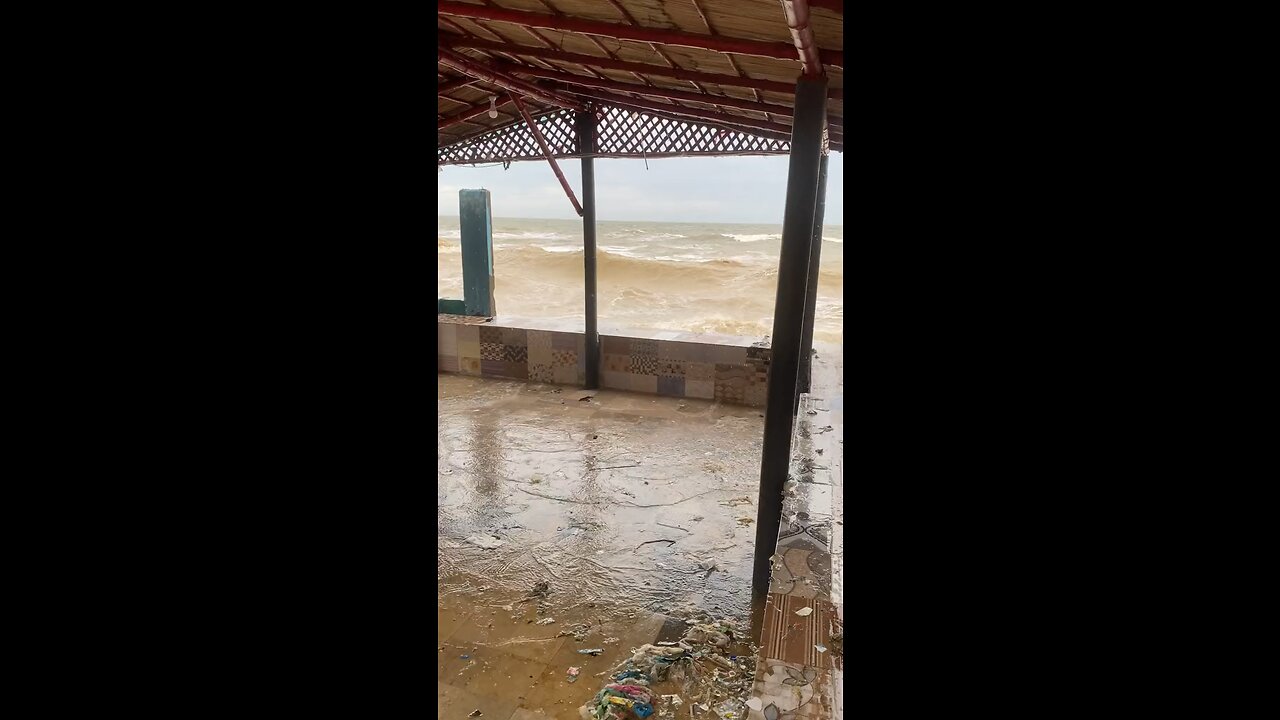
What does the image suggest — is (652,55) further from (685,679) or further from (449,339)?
(449,339)

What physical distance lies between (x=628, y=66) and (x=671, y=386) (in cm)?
466

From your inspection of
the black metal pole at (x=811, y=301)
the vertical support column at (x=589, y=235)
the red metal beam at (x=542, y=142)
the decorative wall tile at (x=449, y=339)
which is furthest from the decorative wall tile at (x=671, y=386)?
the decorative wall tile at (x=449, y=339)

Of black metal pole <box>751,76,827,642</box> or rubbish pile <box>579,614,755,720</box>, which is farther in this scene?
black metal pole <box>751,76,827,642</box>

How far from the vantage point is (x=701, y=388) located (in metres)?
8.61

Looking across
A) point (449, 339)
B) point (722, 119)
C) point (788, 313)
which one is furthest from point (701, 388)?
point (788, 313)

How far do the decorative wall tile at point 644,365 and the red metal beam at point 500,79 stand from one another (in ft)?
10.00

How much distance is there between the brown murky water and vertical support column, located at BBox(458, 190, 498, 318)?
7.10 ft

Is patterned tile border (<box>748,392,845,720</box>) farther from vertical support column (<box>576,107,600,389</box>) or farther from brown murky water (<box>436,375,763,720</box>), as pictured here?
vertical support column (<box>576,107,600,389</box>)

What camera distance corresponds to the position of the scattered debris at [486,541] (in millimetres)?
4986

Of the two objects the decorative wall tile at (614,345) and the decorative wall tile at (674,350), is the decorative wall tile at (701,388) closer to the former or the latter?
the decorative wall tile at (674,350)

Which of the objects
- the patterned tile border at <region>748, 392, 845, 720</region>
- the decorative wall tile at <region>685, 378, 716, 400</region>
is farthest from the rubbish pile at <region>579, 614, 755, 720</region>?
the decorative wall tile at <region>685, 378, 716, 400</region>

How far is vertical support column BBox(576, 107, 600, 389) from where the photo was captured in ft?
24.8
